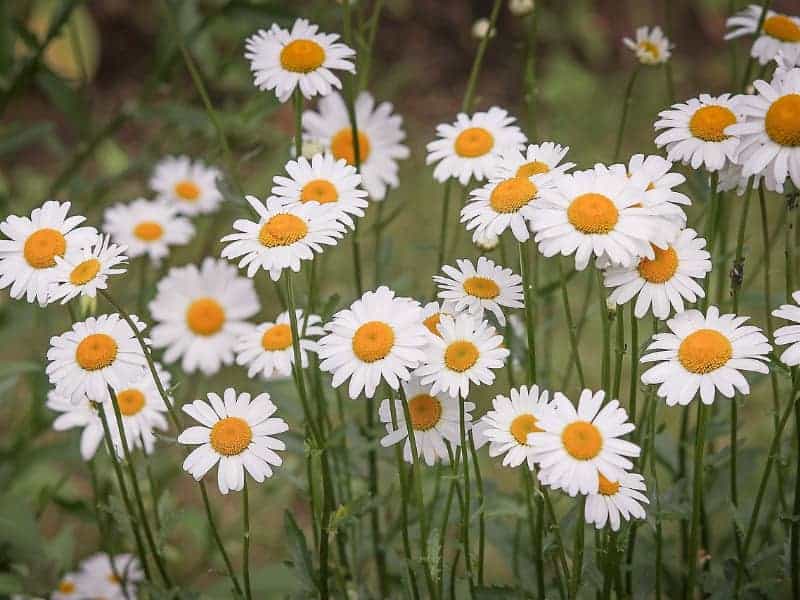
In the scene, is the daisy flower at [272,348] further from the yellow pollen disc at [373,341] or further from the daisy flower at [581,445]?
the daisy flower at [581,445]

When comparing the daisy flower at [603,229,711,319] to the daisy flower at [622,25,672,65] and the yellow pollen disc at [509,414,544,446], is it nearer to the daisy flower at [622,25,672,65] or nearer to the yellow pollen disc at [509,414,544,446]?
the yellow pollen disc at [509,414,544,446]

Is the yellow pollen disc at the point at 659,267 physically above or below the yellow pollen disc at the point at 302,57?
below

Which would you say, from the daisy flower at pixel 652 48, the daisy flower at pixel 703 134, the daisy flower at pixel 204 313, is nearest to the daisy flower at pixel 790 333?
the daisy flower at pixel 703 134

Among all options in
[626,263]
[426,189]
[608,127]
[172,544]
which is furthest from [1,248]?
[608,127]

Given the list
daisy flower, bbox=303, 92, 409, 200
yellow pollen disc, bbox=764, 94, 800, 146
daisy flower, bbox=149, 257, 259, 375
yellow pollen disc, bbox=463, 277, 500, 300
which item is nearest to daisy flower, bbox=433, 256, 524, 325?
yellow pollen disc, bbox=463, 277, 500, 300

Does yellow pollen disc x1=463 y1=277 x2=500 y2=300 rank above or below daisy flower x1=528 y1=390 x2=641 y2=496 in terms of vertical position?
above

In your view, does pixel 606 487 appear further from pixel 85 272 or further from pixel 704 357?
pixel 85 272

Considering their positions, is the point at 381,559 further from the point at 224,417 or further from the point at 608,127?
the point at 608,127
